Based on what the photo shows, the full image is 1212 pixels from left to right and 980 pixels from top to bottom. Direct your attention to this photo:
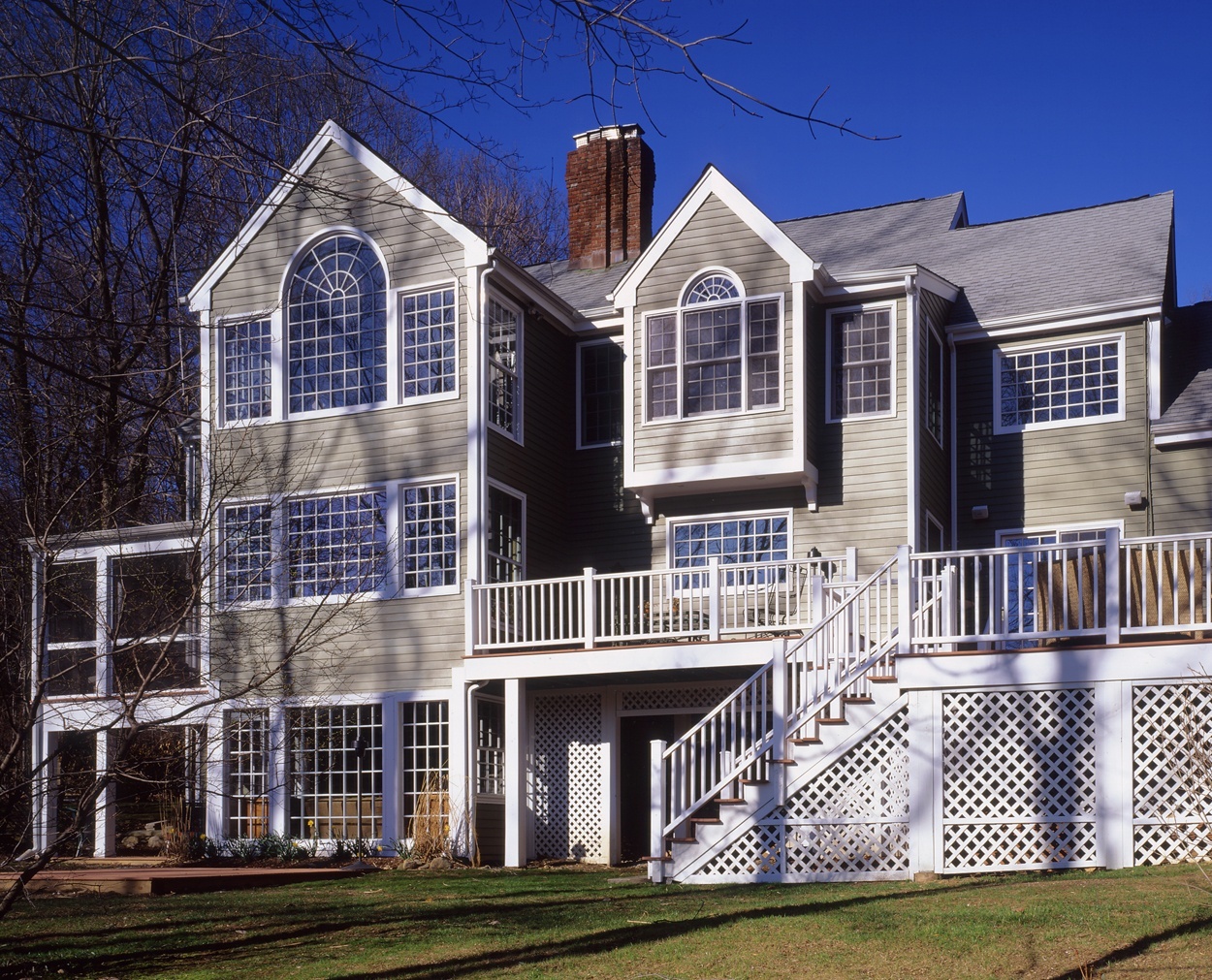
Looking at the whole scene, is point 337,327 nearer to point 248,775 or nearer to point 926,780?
point 248,775

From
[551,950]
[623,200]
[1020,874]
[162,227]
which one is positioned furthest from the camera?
[162,227]

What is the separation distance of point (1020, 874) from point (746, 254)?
8.78m

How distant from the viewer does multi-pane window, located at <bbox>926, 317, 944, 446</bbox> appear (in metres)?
17.5

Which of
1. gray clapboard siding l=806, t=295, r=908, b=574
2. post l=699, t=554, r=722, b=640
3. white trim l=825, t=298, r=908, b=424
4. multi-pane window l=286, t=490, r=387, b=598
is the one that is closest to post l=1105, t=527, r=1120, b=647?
post l=699, t=554, r=722, b=640

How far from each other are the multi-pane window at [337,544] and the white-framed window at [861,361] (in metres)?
5.97

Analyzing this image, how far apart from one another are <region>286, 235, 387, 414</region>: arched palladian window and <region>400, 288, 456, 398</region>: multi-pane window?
12.9 inches

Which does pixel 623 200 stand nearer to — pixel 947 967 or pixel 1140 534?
pixel 1140 534

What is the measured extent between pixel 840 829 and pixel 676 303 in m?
7.86

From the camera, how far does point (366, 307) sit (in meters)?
18.3

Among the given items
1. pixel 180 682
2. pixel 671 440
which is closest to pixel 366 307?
pixel 671 440

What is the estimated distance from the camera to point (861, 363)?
17.4 m

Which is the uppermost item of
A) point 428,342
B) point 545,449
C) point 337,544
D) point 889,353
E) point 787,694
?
point 428,342

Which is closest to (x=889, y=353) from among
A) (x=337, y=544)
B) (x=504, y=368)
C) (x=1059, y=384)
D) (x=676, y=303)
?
(x=1059, y=384)

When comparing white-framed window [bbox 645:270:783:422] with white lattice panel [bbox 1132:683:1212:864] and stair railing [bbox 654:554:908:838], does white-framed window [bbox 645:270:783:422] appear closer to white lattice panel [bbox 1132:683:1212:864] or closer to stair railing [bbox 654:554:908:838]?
stair railing [bbox 654:554:908:838]
